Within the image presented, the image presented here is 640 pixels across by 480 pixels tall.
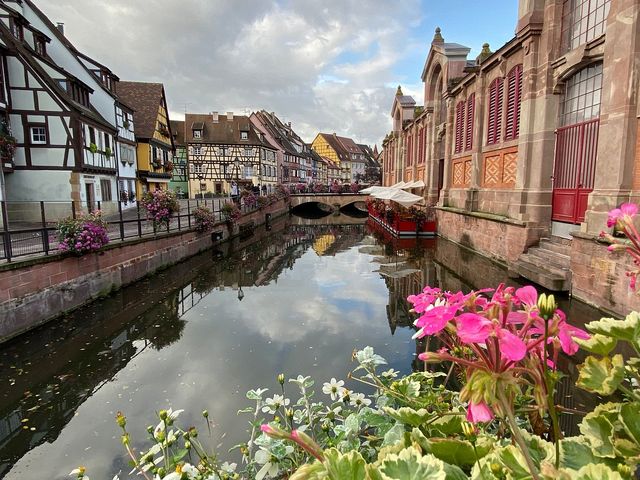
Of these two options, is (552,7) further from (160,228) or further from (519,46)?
(160,228)

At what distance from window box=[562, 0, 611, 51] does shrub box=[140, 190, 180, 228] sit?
44.0 ft

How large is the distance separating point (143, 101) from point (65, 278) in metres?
28.6

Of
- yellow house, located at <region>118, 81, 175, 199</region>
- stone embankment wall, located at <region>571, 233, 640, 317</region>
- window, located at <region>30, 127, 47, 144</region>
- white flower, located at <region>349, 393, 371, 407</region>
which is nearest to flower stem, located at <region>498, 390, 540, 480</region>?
white flower, located at <region>349, 393, 371, 407</region>

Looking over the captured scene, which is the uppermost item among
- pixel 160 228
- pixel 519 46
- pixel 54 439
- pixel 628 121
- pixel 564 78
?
pixel 519 46

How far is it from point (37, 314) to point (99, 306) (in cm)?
163

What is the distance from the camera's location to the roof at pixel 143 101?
32.0m

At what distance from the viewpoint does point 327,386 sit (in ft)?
7.68

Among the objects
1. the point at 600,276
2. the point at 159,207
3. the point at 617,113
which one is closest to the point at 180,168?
the point at 159,207

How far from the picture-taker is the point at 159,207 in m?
14.1

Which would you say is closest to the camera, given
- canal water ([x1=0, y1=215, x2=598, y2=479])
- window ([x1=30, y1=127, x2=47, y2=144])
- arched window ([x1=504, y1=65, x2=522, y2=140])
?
canal water ([x1=0, y1=215, x2=598, y2=479])

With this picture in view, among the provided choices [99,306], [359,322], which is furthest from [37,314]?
[359,322]

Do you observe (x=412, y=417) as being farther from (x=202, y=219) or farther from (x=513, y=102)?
(x=202, y=219)

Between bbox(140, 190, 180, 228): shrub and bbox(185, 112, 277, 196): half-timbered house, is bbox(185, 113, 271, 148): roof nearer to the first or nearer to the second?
bbox(185, 112, 277, 196): half-timbered house

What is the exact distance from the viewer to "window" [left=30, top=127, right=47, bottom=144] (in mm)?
19105
